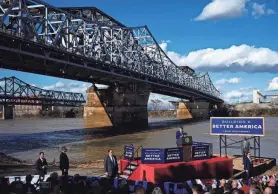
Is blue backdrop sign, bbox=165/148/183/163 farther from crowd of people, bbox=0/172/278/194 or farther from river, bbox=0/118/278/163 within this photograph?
river, bbox=0/118/278/163

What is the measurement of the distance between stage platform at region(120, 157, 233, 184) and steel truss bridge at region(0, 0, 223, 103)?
26.4 m

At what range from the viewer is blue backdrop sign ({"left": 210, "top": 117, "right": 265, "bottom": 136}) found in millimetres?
20344

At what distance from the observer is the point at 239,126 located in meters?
20.9

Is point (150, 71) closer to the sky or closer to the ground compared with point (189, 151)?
closer to the sky

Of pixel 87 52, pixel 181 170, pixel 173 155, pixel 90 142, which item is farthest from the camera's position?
pixel 87 52

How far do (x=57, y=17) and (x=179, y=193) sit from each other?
5135 centimetres

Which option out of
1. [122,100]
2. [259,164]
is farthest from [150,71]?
[259,164]

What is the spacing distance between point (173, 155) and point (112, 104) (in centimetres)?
6671

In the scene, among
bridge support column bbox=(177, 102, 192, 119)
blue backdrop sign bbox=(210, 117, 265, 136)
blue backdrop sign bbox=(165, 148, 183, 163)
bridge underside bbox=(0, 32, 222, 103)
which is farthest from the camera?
bridge support column bbox=(177, 102, 192, 119)

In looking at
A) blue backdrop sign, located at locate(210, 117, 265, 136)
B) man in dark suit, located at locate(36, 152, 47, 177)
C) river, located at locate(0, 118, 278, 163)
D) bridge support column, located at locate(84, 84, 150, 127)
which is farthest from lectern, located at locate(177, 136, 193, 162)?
bridge support column, located at locate(84, 84, 150, 127)

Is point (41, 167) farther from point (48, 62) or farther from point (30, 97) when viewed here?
point (30, 97)

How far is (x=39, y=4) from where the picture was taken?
156 feet

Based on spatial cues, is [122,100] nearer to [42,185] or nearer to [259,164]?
[259,164]

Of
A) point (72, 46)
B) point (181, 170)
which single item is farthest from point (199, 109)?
point (181, 170)
